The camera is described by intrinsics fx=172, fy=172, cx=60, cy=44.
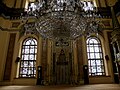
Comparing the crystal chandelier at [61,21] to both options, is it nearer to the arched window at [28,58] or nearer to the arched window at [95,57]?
the arched window at [28,58]

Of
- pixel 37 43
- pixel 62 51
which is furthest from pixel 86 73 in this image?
pixel 37 43

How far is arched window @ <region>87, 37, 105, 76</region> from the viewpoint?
10625 millimetres

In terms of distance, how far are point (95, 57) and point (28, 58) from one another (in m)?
4.27

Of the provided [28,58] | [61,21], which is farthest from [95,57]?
[61,21]

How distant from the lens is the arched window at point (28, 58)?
34.5ft

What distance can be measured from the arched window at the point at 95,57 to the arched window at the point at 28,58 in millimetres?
3514

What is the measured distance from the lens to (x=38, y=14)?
6742 millimetres

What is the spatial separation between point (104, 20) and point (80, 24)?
594 cm

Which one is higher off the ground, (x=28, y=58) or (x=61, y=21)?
(x=61, y=21)

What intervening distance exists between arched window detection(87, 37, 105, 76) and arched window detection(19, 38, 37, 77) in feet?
11.5

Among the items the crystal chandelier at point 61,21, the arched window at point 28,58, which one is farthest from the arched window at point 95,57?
the crystal chandelier at point 61,21

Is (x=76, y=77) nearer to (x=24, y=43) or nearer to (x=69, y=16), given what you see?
(x=24, y=43)

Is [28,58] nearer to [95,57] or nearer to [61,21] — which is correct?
[95,57]

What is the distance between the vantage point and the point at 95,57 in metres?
11.0
